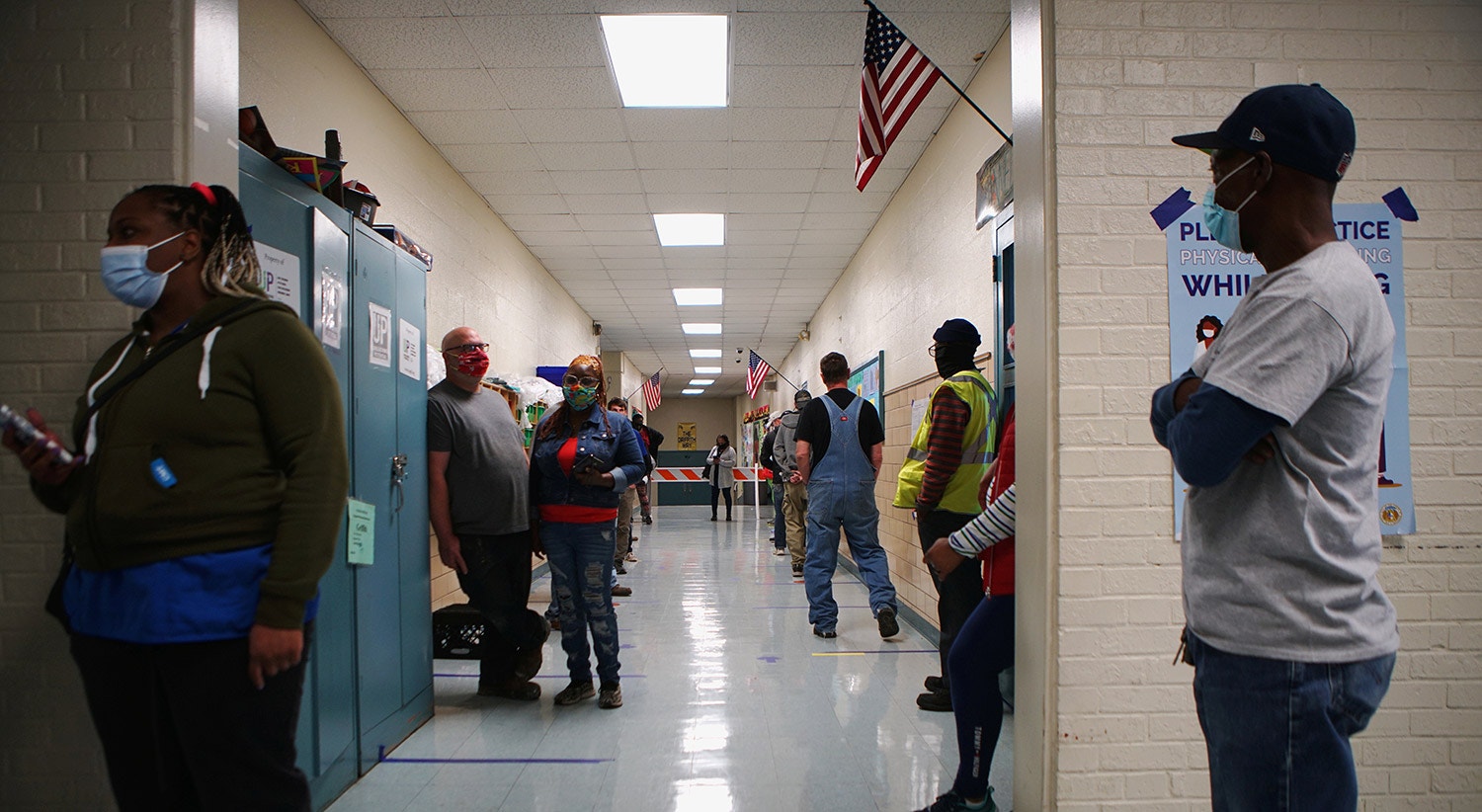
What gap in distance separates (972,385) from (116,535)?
2.82 metres

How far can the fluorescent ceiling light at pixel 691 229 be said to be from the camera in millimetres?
7247

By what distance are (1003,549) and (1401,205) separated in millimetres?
1474

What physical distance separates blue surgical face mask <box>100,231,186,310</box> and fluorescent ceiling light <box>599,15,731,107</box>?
114 inches

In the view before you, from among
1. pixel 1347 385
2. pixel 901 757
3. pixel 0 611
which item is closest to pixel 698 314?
pixel 901 757

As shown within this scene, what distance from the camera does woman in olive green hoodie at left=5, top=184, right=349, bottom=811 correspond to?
1.33 meters

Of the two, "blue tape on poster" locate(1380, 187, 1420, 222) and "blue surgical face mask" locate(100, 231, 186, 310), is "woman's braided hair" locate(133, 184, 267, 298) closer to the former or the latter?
"blue surgical face mask" locate(100, 231, 186, 310)

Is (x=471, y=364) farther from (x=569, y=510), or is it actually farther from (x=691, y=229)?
(x=691, y=229)

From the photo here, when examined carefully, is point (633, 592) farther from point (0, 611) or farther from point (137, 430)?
point (137, 430)

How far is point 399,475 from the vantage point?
313 cm

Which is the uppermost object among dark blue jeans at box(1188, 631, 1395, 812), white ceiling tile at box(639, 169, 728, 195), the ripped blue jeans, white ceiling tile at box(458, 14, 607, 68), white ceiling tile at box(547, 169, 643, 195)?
white ceiling tile at box(458, 14, 607, 68)

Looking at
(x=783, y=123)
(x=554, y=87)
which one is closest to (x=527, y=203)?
(x=554, y=87)

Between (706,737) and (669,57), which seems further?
(669,57)

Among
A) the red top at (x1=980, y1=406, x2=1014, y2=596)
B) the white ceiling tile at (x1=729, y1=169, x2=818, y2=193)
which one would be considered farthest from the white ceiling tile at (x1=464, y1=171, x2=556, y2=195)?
the red top at (x1=980, y1=406, x2=1014, y2=596)

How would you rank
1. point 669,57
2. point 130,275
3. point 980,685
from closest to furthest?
1. point 130,275
2. point 980,685
3. point 669,57
